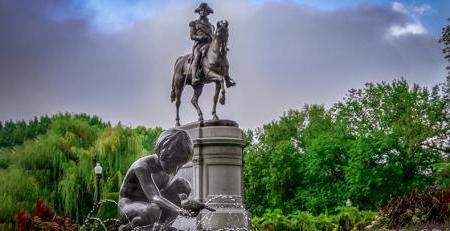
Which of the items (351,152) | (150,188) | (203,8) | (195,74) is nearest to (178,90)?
(195,74)

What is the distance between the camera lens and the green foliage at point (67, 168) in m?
35.9

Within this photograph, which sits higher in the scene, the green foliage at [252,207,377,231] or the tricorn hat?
the tricorn hat

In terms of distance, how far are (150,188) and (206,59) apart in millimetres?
17043

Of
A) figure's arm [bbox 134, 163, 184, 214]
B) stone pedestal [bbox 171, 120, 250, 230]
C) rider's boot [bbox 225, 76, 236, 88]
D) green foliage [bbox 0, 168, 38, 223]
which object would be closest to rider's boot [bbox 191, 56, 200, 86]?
rider's boot [bbox 225, 76, 236, 88]

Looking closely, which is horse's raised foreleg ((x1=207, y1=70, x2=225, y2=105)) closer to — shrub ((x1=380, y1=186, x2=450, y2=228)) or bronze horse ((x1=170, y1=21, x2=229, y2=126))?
bronze horse ((x1=170, y1=21, x2=229, y2=126))

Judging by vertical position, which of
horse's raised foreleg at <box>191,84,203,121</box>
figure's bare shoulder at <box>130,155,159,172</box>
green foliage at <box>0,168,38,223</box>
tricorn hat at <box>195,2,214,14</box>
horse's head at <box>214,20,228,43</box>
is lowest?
figure's bare shoulder at <box>130,155,159,172</box>

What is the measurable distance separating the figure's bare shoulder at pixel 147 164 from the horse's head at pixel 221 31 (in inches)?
619

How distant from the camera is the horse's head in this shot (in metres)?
23.0

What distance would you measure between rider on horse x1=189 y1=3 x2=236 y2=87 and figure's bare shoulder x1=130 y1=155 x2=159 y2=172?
55.8ft

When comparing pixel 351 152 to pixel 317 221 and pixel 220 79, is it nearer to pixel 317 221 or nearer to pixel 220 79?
pixel 317 221

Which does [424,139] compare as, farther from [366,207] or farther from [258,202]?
[258,202]

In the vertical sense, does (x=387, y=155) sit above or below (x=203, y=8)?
below

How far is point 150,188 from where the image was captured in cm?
739

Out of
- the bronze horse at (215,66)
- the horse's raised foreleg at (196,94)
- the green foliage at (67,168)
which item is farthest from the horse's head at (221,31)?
the green foliage at (67,168)
